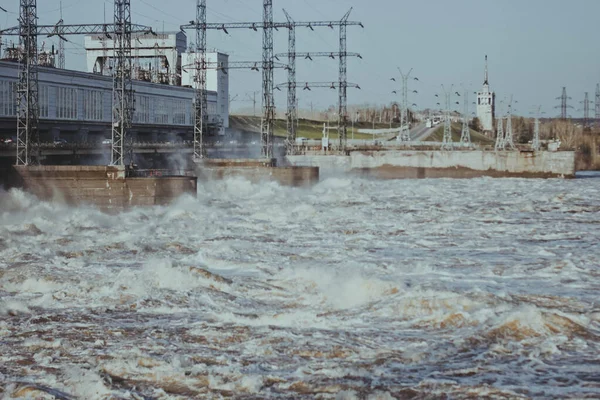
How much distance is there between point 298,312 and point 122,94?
24566mm

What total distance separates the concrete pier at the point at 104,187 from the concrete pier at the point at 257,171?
58.6ft

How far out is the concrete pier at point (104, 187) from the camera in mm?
36781

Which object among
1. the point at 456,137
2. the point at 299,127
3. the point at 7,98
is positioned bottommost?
the point at 456,137

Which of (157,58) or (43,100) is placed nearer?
(43,100)

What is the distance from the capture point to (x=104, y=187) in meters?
36.8

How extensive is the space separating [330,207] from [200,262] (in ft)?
71.7

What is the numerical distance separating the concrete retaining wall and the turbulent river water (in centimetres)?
4673

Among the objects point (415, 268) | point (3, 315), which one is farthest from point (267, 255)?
point (3, 315)

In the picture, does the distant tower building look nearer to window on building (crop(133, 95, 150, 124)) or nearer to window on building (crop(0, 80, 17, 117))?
window on building (crop(133, 95, 150, 124))

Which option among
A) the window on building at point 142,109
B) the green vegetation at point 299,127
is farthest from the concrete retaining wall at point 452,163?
the green vegetation at point 299,127

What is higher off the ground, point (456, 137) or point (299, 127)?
point (299, 127)

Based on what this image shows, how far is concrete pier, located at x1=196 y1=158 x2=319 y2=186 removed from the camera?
5541cm

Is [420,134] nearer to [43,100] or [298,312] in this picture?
[43,100]

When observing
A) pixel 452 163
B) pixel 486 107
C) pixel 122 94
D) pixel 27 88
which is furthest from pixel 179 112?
pixel 486 107
